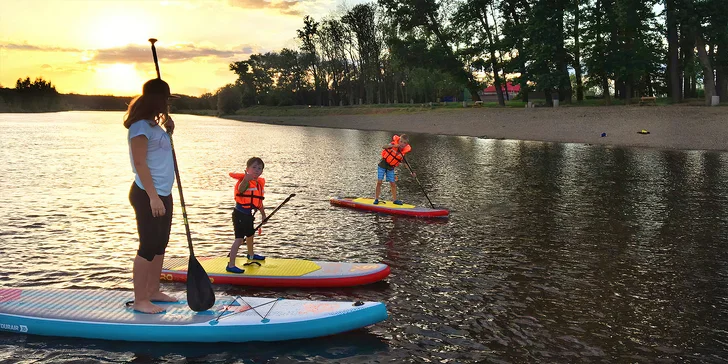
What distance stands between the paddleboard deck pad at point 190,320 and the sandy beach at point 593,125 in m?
37.7

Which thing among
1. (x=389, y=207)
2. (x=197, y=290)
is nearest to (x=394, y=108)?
(x=389, y=207)

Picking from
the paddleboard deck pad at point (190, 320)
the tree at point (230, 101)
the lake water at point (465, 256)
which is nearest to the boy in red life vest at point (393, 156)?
the lake water at point (465, 256)

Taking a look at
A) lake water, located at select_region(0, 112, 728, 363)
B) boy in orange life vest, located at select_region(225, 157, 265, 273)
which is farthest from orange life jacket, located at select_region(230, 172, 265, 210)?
lake water, located at select_region(0, 112, 728, 363)

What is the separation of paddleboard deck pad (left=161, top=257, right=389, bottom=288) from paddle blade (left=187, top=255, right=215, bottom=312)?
2.07 metres

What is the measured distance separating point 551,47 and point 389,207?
50522 mm

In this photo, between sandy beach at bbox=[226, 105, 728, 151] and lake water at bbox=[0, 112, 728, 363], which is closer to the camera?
lake water at bbox=[0, 112, 728, 363]

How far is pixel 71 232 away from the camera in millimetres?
13336

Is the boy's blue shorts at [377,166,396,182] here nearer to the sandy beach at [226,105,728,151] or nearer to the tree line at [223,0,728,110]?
the sandy beach at [226,105,728,151]

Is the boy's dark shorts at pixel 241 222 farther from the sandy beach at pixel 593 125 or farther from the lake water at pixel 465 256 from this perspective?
the sandy beach at pixel 593 125

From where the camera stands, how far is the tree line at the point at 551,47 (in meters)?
50.2

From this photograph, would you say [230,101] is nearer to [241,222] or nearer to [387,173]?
[387,173]

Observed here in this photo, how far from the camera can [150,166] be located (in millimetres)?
6449

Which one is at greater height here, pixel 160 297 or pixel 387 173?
pixel 387 173

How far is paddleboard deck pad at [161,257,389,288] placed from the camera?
926 cm
